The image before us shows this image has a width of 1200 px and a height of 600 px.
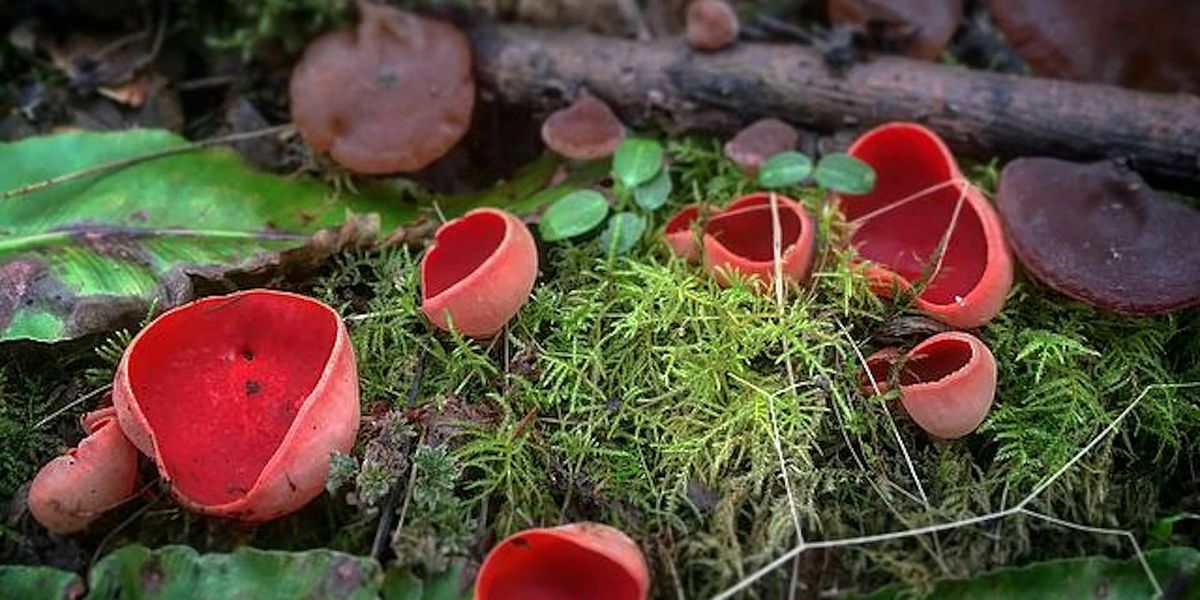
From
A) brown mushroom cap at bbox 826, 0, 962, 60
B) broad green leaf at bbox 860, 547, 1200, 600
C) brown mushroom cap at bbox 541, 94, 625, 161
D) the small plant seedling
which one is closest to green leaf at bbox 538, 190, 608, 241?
the small plant seedling

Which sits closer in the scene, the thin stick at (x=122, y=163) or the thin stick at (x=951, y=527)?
the thin stick at (x=951, y=527)

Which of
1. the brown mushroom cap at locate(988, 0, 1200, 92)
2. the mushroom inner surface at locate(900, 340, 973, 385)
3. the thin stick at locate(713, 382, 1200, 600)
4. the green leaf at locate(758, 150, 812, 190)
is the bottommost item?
the thin stick at locate(713, 382, 1200, 600)

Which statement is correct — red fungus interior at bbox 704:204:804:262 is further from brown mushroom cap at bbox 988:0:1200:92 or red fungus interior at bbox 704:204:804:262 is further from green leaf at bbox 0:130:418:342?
brown mushroom cap at bbox 988:0:1200:92

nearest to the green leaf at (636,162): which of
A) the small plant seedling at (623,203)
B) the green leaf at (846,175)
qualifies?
the small plant seedling at (623,203)

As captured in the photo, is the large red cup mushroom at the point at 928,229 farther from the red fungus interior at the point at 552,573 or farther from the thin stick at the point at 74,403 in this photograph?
the thin stick at the point at 74,403

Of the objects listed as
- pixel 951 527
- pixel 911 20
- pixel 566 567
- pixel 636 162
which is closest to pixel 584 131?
pixel 636 162
